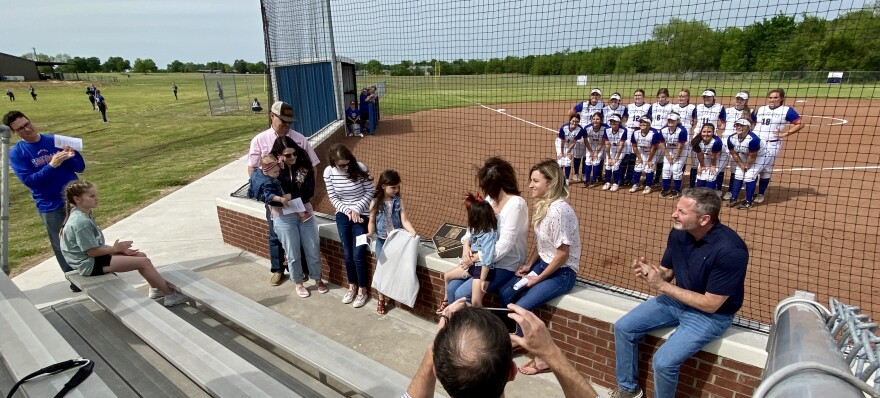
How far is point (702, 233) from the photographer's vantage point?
2668 millimetres

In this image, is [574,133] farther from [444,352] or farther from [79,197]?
[444,352]

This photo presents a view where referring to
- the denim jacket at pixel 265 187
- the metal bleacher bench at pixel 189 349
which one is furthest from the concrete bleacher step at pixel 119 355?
the denim jacket at pixel 265 187

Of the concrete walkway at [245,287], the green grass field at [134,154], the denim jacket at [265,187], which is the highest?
the denim jacket at [265,187]

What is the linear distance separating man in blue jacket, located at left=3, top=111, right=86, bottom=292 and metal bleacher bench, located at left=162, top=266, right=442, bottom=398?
158cm

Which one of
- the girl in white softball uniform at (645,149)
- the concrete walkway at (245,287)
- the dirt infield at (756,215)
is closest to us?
the concrete walkway at (245,287)

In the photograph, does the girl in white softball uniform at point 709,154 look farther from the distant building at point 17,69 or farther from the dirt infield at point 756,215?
the distant building at point 17,69

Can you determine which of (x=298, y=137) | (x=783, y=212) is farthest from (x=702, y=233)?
(x=783, y=212)

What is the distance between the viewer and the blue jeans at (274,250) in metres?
4.75

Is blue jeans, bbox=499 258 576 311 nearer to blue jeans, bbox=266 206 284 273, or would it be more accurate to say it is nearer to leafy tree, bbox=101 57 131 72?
blue jeans, bbox=266 206 284 273

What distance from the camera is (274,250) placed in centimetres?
479

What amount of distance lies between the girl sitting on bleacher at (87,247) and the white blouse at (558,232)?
2950mm

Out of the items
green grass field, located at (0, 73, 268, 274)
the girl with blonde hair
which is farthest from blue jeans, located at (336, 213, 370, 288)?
green grass field, located at (0, 73, 268, 274)

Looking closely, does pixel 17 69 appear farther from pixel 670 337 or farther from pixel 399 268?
pixel 670 337

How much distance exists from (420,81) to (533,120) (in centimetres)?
736
